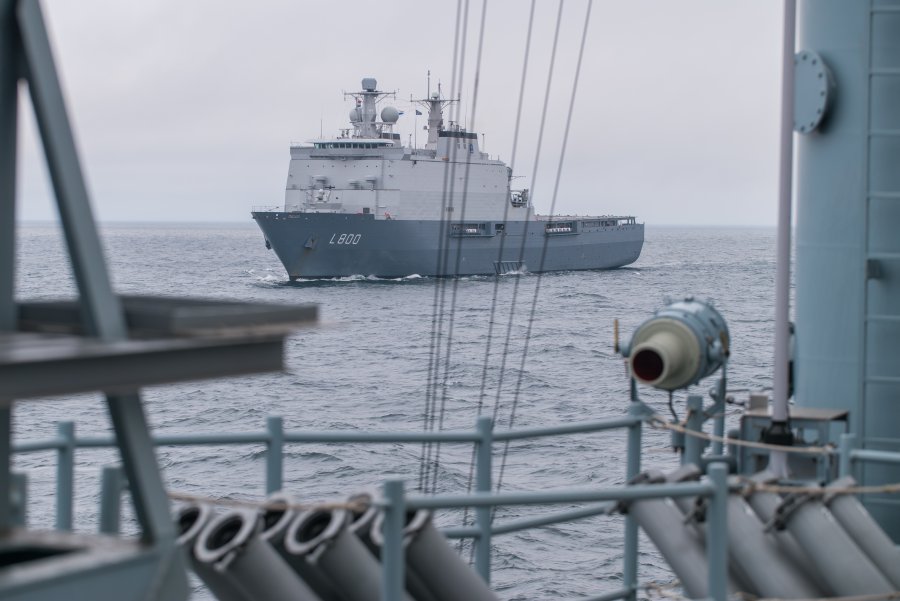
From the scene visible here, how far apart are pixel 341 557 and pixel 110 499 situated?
1.07 metres

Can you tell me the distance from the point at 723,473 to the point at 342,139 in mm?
67569

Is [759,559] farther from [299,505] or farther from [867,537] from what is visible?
[299,505]

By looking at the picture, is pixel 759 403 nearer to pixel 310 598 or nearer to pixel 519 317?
pixel 310 598

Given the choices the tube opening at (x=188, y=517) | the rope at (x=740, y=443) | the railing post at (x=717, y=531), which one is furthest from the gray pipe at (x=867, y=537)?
the tube opening at (x=188, y=517)

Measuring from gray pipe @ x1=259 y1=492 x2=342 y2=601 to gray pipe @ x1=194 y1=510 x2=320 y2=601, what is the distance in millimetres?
85

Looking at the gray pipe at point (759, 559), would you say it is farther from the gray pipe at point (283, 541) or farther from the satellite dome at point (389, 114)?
the satellite dome at point (389, 114)

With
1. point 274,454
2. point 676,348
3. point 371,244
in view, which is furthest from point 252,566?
point 371,244

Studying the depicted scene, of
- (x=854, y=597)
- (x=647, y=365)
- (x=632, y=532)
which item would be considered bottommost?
(x=854, y=597)

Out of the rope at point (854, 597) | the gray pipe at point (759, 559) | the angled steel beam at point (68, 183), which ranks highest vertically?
the angled steel beam at point (68, 183)

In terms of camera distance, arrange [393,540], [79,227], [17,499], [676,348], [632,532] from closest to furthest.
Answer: [79,227], [17,499], [393,540], [632,532], [676,348]

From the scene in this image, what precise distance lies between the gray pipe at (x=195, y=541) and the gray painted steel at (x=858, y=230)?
13.2 ft

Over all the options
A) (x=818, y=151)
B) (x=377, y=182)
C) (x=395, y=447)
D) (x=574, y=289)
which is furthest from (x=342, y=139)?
(x=818, y=151)

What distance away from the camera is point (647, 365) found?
680cm

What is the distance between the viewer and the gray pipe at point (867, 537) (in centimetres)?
555
